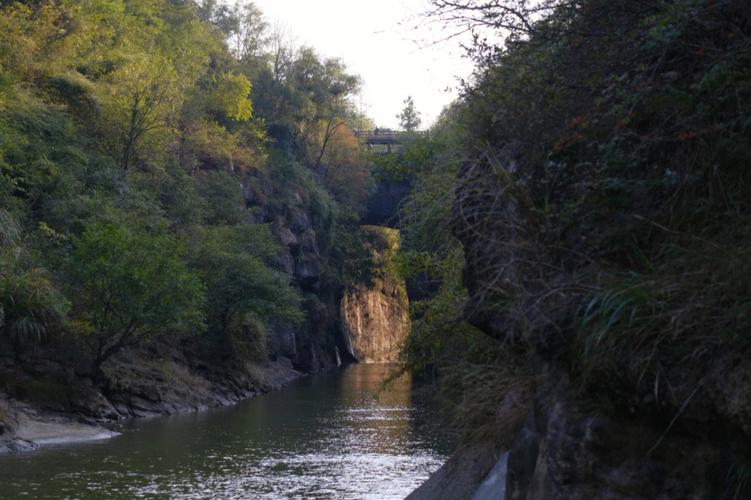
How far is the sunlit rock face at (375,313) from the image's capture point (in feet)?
229

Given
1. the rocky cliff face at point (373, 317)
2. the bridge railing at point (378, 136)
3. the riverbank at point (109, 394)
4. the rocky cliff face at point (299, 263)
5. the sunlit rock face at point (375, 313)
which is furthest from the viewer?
the bridge railing at point (378, 136)

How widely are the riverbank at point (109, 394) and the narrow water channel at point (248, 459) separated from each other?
100 centimetres

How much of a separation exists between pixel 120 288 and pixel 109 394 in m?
3.39

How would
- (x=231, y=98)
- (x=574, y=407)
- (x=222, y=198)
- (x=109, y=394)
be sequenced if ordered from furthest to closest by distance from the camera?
(x=231, y=98)
(x=222, y=198)
(x=109, y=394)
(x=574, y=407)

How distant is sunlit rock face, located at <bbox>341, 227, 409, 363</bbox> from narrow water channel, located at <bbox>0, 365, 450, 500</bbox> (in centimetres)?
3854

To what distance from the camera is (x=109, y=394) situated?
28.3 meters

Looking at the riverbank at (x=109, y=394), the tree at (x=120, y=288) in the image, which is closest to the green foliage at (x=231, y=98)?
the riverbank at (x=109, y=394)

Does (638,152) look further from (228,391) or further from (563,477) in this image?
(228,391)

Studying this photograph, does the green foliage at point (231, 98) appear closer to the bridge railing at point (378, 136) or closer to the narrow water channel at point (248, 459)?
the bridge railing at point (378, 136)

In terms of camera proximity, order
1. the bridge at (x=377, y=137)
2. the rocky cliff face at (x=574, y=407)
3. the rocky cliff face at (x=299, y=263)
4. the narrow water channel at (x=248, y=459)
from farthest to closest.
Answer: the bridge at (x=377, y=137) → the rocky cliff face at (x=299, y=263) → the narrow water channel at (x=248, y=459) → the rocky cliff face at (x=574, y=407)

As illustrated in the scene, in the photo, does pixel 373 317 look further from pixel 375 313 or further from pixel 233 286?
pixel 233 286

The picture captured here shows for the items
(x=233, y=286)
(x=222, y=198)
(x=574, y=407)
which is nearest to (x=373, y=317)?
(x=222, y=198)

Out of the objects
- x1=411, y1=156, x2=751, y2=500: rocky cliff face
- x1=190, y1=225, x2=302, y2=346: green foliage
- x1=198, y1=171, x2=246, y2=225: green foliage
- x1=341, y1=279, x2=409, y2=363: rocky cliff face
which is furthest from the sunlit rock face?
x1=411, y1=156, x2=751, y2=500: rocky cliff face

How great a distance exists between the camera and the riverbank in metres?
22.6
